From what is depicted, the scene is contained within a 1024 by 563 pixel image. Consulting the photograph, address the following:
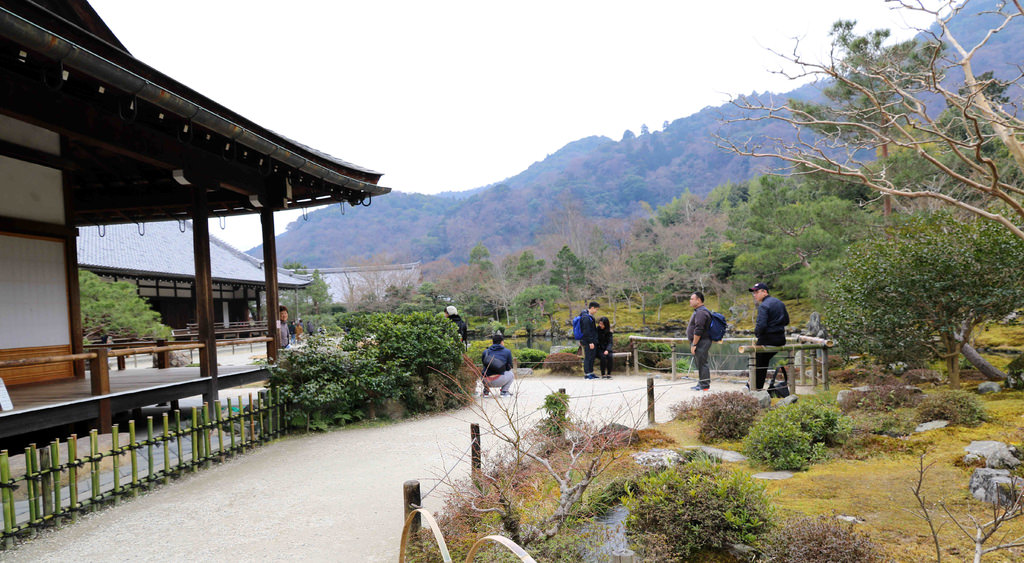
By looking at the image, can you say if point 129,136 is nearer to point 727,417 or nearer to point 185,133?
point 185,133

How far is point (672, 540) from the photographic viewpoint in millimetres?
3705

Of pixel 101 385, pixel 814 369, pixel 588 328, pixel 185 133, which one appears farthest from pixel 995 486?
pixel 185 133

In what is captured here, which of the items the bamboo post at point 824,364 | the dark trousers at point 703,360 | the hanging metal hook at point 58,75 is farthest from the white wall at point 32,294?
the bamboo post at point 824,364

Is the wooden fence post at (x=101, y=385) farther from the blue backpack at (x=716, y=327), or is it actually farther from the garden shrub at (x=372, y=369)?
the blue backpack at (x=716, y=327)

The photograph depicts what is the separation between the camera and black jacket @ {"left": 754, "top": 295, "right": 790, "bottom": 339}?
8.54 m

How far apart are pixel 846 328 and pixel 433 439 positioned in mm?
6180

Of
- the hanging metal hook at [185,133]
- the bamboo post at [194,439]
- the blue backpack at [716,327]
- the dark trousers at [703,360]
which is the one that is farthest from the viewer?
the dark trousers at [703,360]

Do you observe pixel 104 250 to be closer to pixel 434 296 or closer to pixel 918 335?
pixel 434 296

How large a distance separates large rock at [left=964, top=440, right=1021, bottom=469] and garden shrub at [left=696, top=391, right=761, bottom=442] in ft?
6.82

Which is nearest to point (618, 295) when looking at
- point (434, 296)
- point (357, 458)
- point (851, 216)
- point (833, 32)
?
point (434, 296)

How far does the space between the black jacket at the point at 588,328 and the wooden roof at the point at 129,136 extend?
4831 mm

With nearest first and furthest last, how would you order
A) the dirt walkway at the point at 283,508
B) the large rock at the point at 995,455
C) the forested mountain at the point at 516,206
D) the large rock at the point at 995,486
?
the large rock at the point at 995,486 → the dirt walkway at the point at 283,508 → the large rock at the point at 995,455 → the forested mountain at the point at 516,206

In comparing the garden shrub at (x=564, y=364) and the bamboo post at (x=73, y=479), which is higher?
the bamboo post at (x=73, y=479)

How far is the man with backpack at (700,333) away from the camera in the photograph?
9.46m
